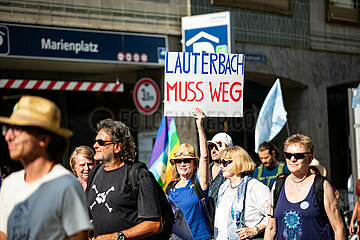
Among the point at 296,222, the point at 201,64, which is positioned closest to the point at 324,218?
the point at 296,222

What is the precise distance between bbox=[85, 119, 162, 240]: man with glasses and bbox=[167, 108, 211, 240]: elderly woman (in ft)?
4.97

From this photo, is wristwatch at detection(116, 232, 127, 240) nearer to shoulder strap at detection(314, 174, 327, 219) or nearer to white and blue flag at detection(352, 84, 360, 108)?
shoulder strap at detection(314, 174, 327, 219)

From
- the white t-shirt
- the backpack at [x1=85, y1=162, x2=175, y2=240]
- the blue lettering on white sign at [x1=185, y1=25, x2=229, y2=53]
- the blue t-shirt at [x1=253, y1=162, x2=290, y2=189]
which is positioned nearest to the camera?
the white t-shirt

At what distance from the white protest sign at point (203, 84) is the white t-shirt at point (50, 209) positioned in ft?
16.2

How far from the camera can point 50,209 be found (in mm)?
3693

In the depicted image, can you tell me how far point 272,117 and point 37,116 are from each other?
27.5ft

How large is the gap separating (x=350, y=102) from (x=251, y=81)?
20.9 feet

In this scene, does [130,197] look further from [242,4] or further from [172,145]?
[242,4]

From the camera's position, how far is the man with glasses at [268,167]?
10.2 metres

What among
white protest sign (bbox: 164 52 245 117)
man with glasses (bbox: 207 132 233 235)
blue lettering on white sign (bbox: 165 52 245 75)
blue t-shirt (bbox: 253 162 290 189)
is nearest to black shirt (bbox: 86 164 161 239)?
man with glasses (bbox: 207 132 233 235)

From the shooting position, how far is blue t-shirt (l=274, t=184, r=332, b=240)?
616cm

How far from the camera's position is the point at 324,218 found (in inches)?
243

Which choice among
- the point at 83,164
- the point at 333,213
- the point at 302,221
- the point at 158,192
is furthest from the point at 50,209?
the point at 83,164

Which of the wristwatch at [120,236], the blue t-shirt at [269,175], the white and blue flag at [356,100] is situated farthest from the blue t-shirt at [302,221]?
the white and blue flag at [356,100]
